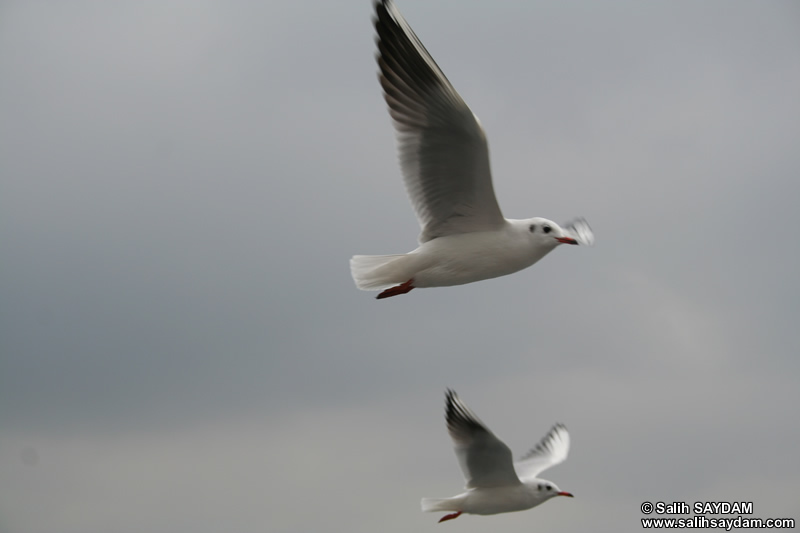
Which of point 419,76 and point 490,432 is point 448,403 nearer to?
point 490,432

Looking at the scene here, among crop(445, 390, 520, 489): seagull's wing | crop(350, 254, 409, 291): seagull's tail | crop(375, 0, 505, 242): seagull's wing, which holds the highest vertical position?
crop(375, 0, 505, 242): seagull's wing

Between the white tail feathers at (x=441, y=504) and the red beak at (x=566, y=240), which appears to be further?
the white tail feathers at (x=441, y=504)

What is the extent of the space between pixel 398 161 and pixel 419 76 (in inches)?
38.3

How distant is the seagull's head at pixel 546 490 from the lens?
1270 centimetres

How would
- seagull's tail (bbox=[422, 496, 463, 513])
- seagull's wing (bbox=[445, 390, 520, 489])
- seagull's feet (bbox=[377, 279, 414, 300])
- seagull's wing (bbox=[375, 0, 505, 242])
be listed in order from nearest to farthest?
seagull's wing (bbox=[375, 0, 505, 242]) → seagull's feet (bbox=[377, 279, 414, 300]) → seagull's wing (bbox=[445, 390, 520, 489]) → seagull's tail (bbox=[422, 496, 463, 513])

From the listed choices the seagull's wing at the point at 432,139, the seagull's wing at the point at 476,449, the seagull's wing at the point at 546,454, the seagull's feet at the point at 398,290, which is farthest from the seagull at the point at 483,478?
the seagull's wing at the point at 432,139

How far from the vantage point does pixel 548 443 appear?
50.0ft

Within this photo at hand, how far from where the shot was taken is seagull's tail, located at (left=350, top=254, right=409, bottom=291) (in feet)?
31.2

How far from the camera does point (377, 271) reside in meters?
9.56

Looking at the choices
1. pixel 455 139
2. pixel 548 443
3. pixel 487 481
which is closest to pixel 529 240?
pixel 455 139

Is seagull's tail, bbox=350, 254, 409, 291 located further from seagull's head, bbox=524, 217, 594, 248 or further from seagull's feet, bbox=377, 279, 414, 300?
seagull's head, bbox=524, 217, 594, 248

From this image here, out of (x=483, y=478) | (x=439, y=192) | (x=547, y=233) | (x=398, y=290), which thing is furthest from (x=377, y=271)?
(x=483, y=478)

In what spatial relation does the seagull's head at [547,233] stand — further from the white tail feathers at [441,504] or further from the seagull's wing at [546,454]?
the seagull's wing at [546,454]

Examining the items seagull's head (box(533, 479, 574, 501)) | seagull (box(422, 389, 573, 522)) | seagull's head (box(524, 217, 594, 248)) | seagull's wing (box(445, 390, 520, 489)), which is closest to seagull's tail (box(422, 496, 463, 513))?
seagull (box(422, 389, 573, 522))
